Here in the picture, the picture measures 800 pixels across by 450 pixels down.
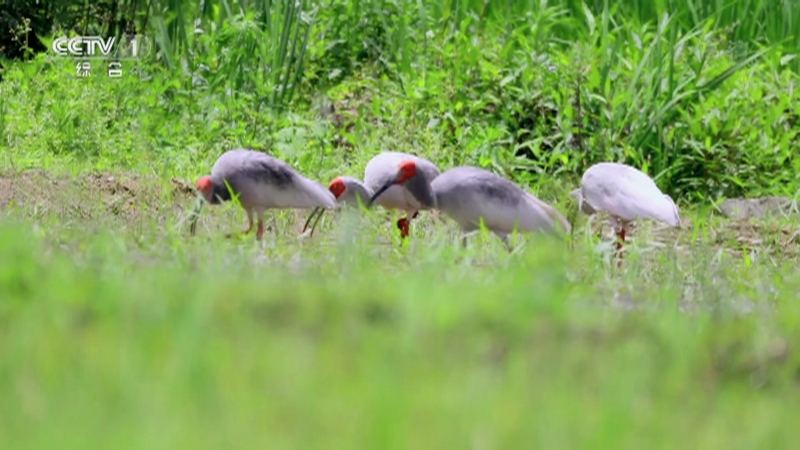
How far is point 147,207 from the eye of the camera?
279 inches

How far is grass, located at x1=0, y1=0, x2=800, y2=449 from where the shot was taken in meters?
2.13

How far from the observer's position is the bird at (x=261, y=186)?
6391 mm

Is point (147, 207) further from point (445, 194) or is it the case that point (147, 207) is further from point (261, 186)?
point (445, 194)

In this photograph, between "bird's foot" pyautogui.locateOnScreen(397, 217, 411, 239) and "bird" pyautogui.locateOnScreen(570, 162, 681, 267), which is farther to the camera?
"bird" pyautogui.locateOnScreen(570, 162, 681, 267)

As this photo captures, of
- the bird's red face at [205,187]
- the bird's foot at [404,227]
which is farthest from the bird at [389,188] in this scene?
the bird's red face at [205,187]

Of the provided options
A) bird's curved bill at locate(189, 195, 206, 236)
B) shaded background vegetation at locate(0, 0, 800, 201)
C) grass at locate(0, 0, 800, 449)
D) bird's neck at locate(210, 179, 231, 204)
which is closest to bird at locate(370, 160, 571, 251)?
grass at locate(0, 0, 800, 449)

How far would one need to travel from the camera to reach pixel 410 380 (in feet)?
7.36

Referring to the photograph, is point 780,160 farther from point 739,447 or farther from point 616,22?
point 739,447

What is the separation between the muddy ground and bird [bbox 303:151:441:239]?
16.5 inches

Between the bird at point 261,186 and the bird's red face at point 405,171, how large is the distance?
0.34 meters

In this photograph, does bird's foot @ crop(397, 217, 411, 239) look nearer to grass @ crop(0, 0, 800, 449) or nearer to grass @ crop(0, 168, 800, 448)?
grass @ crop(0, 0, 800, 449)

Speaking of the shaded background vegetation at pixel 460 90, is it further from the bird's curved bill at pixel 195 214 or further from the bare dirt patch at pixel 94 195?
the bird's curved bill at pixel 195 214

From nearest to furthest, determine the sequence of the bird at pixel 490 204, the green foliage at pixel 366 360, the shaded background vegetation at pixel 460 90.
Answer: the green foliage at pixel 366 360 → the bird at pixel 490 204 → the shaded background vegetation at pixel 460 90

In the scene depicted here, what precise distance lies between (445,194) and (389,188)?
2.83 ft
